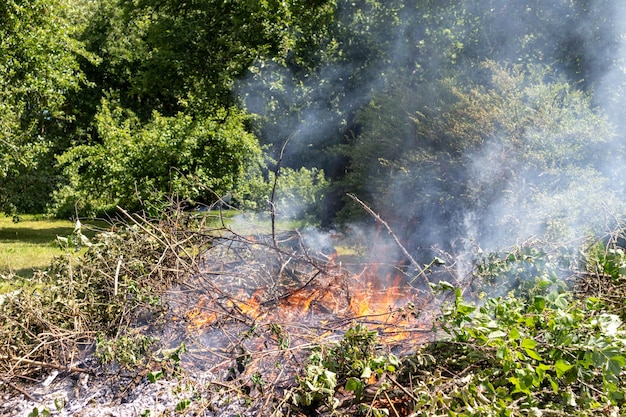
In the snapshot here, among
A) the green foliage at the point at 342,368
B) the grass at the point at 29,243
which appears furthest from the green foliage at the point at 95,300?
the grass at the point at 29,243

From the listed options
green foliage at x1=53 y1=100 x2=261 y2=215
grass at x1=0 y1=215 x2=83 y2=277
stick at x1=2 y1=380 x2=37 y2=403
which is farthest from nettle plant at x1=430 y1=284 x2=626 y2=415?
green foliage at x1=53 y1=100 x2=261 y2=215

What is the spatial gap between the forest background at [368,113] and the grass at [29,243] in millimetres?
890

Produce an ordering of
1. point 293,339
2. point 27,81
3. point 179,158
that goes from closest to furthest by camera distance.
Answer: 1. point 293,339
2. point 179,158
3. point 27,81

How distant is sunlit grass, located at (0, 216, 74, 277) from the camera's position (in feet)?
33.0

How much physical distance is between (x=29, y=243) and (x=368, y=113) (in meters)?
8.56

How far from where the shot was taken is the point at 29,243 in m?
13.2

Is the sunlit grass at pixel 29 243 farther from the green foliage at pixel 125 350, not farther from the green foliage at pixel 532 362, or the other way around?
the green foliage at pixel 532 362

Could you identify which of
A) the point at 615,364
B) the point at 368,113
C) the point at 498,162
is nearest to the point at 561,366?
the point at 615,364

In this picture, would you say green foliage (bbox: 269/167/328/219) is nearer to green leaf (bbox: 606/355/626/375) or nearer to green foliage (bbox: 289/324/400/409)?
green foliage (bbox: 289/324/400/409)

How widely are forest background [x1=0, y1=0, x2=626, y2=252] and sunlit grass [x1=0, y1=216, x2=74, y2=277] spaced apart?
0.89 m

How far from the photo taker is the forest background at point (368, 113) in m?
6.34

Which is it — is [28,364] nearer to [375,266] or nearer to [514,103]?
[375,266]

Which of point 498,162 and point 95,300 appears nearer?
point 95,300

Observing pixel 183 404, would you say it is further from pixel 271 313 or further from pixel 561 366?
pixel 561 366
